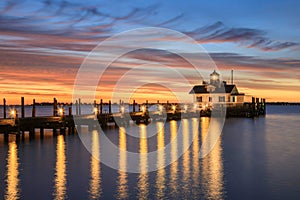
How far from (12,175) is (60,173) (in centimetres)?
261

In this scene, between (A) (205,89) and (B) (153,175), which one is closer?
(B) (153,175)

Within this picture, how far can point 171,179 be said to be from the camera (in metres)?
22.8

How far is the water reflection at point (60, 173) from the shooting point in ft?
64.9

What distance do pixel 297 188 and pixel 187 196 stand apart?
5.64m

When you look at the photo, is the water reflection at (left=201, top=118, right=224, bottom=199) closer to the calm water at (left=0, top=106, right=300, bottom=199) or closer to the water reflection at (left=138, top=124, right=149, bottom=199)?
the calm water at (left=0, top=106, right=300, bottom=199)

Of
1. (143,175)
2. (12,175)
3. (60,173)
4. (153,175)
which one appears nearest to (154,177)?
(153,175)

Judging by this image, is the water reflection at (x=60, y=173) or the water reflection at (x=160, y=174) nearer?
the water reflection at (x=60, y=173)

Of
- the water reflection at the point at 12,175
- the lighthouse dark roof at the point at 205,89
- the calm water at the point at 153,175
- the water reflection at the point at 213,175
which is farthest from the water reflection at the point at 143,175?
the lighthouse dark roof at the point at 205,89

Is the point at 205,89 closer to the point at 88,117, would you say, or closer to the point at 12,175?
the point at 88,117

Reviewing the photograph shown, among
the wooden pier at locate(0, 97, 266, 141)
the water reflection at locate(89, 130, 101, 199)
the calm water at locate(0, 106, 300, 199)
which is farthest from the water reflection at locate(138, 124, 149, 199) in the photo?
the wooden pier at locate(0, 97, 266, 141)

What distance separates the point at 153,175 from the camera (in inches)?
935

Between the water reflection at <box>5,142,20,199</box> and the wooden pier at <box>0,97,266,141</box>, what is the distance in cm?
453

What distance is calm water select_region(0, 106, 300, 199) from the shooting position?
19953 millimetres

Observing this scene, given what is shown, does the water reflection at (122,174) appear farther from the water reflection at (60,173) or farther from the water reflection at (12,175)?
the water reflection at (12,175)
